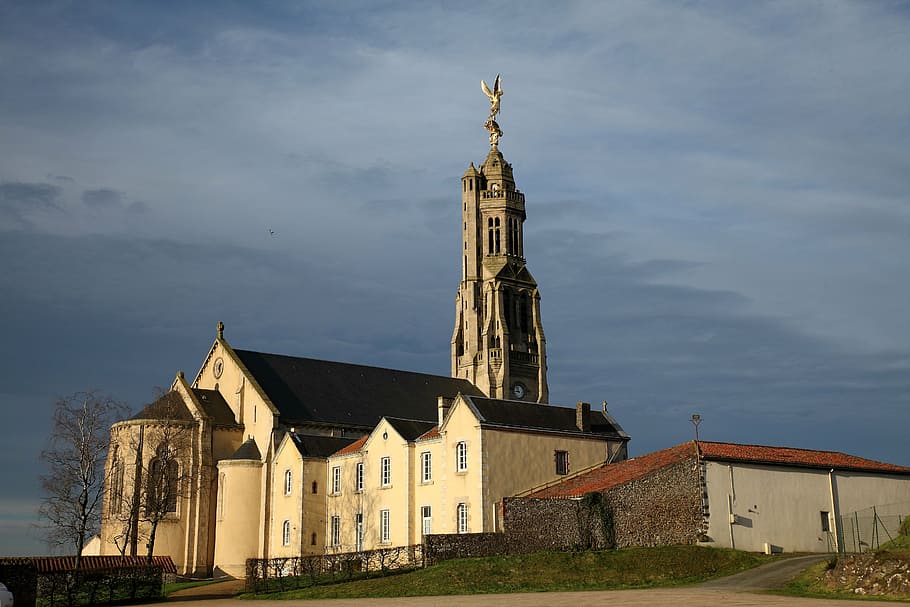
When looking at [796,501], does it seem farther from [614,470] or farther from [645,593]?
[645,593]

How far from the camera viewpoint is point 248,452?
64.9 metres

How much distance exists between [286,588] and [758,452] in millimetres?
21708

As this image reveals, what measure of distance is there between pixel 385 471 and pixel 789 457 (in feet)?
68.4

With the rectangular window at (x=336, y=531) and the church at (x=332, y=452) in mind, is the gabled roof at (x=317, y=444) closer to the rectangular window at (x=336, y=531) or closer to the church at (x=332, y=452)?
the church at (x=332, y=452)

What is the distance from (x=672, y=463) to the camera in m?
44.8

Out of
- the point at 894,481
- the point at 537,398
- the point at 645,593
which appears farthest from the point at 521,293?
the point at 645,593

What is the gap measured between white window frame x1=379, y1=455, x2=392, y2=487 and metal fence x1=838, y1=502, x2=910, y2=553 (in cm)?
2249

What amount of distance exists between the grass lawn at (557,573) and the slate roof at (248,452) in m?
23.9

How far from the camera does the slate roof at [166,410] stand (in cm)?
6500

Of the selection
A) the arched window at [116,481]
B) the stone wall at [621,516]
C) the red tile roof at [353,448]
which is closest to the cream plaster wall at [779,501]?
the stone wall at [621,516]

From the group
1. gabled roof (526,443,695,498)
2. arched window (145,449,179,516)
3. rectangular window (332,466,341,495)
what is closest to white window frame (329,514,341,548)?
rectangular window (332,466,341,495)

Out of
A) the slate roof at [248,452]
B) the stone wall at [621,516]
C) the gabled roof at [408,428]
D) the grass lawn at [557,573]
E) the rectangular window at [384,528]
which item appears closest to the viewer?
the grass lawn at [557,573]

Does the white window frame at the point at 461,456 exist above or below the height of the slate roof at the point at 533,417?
below

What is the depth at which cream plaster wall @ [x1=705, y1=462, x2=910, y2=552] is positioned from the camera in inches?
1726
